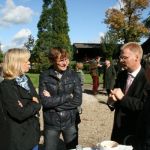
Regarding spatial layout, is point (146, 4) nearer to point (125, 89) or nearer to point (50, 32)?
point (50, 32)

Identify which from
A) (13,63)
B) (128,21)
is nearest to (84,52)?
(128,21)

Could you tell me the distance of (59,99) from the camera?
530 centimetres

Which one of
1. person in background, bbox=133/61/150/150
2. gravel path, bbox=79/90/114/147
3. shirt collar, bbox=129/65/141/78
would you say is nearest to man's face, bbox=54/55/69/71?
shirt collar, bbox=129/65/141/78

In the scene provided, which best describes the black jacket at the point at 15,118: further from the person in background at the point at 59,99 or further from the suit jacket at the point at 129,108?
the suit jacket at the point at 129,108

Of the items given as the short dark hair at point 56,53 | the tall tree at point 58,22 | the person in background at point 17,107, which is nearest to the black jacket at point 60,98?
the short dark hair at point 56,53

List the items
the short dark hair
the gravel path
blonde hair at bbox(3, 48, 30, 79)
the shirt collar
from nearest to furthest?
1. blonde hair at bbox(3, 48, 30, 79)
2. the shirt collar
3. the short dark hair
4. the gravel path

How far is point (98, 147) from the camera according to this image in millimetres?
3951

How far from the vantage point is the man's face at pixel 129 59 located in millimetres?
4645

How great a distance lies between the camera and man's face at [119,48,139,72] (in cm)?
464

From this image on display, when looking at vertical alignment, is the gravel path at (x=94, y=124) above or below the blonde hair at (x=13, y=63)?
below

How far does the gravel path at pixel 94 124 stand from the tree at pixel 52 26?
3575 cm

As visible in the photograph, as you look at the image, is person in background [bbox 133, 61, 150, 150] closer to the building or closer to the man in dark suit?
the man in dark suit

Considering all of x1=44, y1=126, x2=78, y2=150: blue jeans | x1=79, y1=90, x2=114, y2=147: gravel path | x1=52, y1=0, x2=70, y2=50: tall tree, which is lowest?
x1=79, y1=90, x2=114, y2=147: gravel path

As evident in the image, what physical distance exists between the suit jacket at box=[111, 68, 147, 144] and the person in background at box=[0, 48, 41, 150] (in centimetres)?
92
